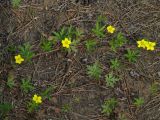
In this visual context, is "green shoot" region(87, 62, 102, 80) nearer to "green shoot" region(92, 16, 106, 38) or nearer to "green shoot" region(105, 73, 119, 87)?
"green shoot" region(105, 73, 119, 87)

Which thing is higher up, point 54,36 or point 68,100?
point 54,36

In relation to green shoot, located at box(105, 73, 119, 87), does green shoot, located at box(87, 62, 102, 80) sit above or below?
above

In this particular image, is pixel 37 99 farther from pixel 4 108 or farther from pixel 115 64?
pixel 115 64

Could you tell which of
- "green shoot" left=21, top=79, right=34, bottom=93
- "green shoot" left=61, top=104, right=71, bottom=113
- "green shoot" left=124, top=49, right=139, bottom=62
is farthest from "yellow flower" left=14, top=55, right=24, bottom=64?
"green shoot" left=124, top=49, right=139, bottom=62

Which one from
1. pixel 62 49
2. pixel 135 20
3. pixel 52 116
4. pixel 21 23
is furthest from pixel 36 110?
pixel 135 20

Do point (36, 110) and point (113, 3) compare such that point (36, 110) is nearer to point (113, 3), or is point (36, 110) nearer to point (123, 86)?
point (123, 86)
